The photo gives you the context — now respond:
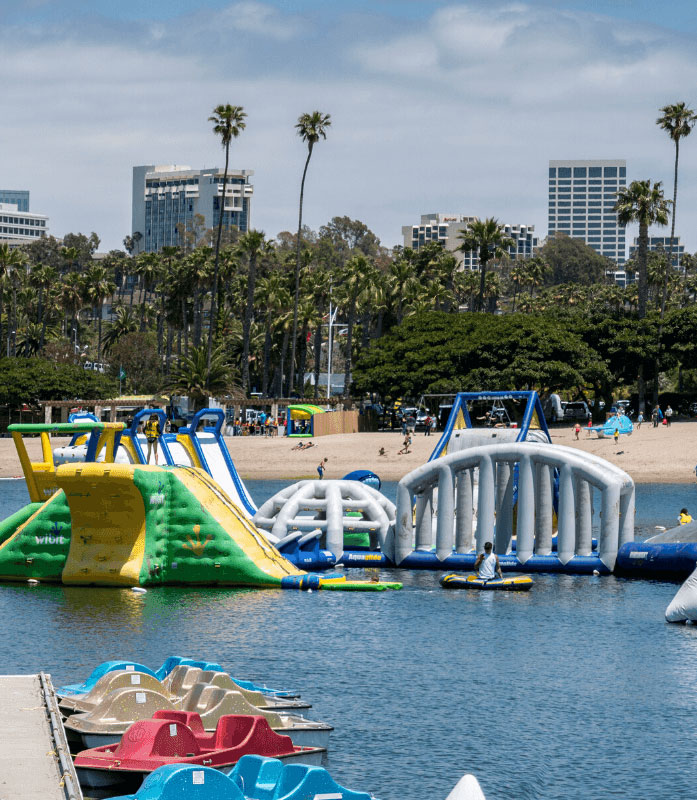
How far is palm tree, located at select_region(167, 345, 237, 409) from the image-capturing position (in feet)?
315

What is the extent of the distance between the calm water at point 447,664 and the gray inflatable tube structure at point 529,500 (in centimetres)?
116

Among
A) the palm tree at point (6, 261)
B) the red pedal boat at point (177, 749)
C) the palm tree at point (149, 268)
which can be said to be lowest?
the red pedal boat at point (177, 749)

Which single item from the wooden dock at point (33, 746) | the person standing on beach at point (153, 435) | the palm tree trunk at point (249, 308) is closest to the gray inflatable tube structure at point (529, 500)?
the person standing on beach at point (153, 435)

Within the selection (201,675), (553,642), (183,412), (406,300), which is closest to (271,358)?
(406,300)

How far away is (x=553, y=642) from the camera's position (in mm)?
27906

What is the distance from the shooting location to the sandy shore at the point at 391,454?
252 feet

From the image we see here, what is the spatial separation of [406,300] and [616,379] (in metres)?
27.5

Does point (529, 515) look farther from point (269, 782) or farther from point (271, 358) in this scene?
point (271, 358)

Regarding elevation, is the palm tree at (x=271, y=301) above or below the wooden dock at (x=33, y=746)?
above

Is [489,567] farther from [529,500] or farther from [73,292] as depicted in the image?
[73,292]

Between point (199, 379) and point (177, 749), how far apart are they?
81077 millimetres

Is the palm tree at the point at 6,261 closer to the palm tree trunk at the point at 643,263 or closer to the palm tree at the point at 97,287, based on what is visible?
the palm tree at the point at 97,287

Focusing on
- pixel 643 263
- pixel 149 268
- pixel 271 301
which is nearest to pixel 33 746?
pixel 643 263

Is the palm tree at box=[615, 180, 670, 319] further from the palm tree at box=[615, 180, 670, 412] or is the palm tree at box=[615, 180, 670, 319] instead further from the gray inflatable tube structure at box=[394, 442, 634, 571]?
the gray inflatable tube structure at box=[394, 442, 634, 571]
